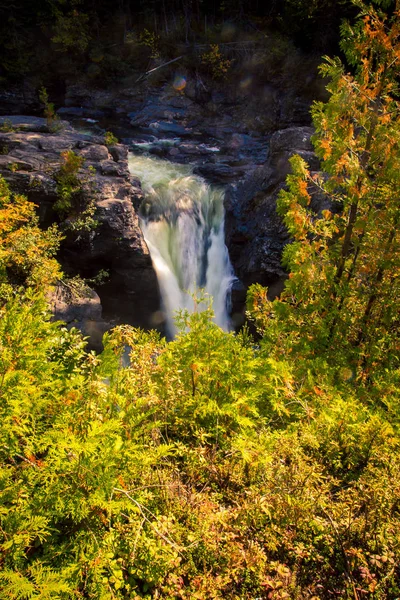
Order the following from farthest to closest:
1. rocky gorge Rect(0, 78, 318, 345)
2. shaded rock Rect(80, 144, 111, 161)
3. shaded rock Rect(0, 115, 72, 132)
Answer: shaded rock Rect(0, 115, 72, 132) < shaded rock Rect(80, 144, 111, 161) < rocky gorge Rect(0, 78, 318, 345)

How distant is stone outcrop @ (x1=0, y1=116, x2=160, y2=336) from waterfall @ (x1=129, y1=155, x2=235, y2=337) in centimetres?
76

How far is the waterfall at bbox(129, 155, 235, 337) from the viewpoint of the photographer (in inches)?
488

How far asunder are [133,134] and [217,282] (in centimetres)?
1332

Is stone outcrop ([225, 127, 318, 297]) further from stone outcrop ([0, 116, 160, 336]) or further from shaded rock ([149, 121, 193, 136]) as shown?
shaded rock ([149, 121, 193, 136])

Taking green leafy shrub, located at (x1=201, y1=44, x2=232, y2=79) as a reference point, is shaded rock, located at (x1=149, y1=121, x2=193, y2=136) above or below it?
below

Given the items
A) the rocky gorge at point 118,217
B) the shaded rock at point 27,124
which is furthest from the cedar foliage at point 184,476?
the shaded rock at point 27,124

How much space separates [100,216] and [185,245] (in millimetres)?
3335

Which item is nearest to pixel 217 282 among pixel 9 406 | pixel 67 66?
pixel 9 406

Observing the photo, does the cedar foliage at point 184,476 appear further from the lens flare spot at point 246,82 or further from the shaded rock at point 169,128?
the lens flare spot at point 246,82

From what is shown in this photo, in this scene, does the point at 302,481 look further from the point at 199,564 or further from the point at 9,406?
the point at 9,406

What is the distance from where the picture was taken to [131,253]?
1123cm

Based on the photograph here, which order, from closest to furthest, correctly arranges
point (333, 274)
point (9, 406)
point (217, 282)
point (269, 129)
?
point (9, 406)
point (333, 274)
point (217, 282)
point (269, 129)

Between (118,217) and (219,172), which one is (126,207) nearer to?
(118,217)

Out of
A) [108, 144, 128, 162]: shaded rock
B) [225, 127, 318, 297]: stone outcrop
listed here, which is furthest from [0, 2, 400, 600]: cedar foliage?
[108, 144, 128, 162]: shaded rock
